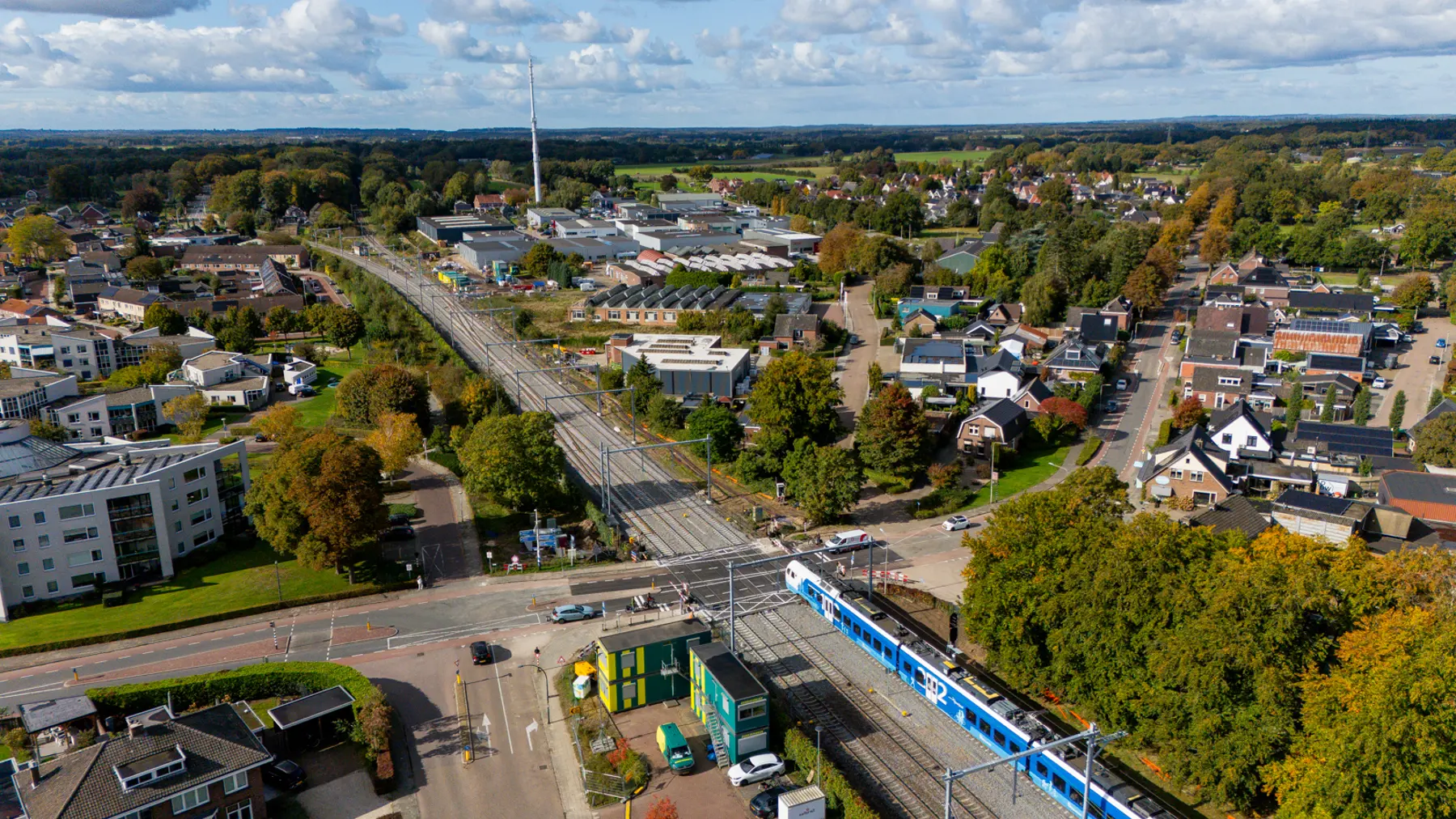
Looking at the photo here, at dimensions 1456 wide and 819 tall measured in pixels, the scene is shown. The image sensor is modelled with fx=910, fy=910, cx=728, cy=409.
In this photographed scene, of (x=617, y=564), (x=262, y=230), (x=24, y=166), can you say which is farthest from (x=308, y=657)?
(x=24, y=166)

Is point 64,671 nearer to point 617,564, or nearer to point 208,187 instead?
point 617,564

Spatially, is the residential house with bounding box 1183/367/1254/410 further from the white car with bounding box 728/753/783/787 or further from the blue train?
the white car with bounding box 728/753/783/787

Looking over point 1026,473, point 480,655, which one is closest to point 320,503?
point 480,655

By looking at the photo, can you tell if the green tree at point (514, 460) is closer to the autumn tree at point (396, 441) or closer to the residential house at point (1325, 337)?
the autumn tree at point (396, 441)

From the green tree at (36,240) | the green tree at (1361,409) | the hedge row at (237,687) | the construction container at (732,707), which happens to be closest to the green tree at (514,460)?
the hedge row at (237,687)

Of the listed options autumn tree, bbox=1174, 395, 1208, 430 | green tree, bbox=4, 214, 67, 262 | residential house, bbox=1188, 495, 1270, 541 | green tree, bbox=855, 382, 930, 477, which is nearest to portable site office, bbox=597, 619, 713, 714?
green tree, bbox=855, 382, 930, 477

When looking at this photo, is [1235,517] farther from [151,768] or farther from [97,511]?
[97,511]
